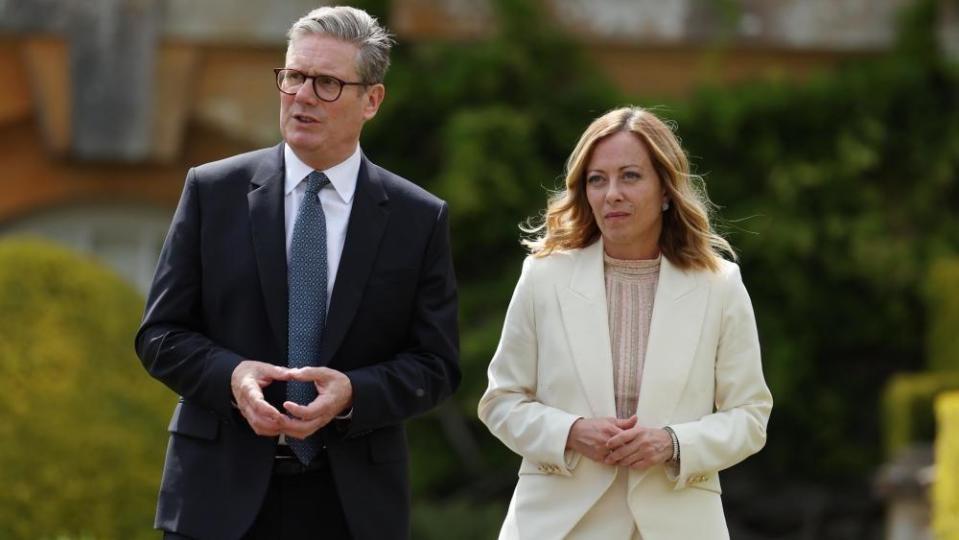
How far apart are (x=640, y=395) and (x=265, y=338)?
884 millimetres

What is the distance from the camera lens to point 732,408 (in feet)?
14.0

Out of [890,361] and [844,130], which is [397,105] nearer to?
[844,130]

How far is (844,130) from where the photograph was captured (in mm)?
12625

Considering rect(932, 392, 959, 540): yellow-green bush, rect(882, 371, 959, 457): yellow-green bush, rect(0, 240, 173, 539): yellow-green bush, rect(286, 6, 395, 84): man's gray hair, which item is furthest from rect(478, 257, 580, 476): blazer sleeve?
rect(882, 371, 959, 457): yellow-green bush

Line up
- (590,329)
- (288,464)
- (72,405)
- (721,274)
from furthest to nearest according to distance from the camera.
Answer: (72,405) < (721,274) < (590,329) < (288,464)

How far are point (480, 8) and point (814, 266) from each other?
9.81ft

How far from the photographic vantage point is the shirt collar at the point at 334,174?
426 cm

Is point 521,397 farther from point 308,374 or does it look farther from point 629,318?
point 308,374

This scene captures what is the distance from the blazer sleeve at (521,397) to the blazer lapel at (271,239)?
56 centimetres

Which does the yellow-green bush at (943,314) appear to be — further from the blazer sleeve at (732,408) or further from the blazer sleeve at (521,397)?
the blazer sleeve at (521,397)

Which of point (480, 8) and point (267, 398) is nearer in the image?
point (267, 398)

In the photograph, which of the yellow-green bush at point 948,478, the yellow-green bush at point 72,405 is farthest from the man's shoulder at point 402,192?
the yellow-green bush at point 72,405

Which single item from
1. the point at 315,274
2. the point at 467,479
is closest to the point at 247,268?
the point at 315,274

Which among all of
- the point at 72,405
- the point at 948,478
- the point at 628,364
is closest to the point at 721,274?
the point at 628,364
